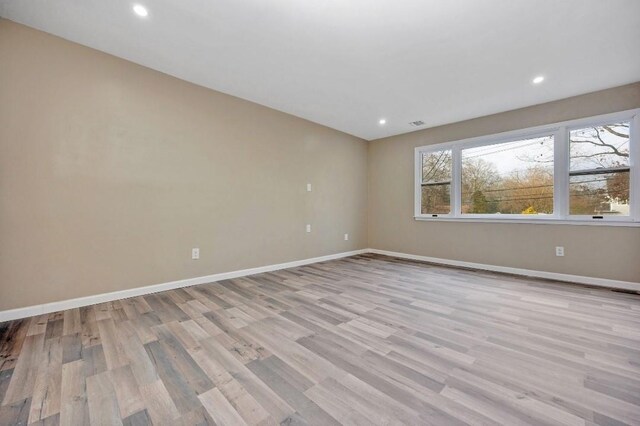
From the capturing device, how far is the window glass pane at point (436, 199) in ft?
15.2

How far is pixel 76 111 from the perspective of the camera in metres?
2.47

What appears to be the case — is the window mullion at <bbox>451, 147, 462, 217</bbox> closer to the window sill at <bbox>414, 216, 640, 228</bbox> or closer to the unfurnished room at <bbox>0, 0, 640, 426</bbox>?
the unfurnished room at <bbox>0, 0, 640, 426</bbox>

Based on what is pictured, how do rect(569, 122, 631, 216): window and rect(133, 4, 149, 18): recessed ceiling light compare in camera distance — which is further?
rect(569, 122, 631, 216): window

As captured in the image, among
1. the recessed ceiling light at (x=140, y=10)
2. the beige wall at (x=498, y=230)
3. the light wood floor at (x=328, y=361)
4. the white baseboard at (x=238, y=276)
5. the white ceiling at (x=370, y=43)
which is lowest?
the light wood floor at (x=328, y=361)

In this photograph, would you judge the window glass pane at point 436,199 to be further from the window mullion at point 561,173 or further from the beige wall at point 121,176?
the beige wall at point 121,176

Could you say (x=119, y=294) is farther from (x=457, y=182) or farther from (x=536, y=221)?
(x=536, y=221)

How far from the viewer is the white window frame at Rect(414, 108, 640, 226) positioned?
3.08m

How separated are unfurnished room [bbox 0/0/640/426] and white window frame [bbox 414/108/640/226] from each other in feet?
0.08

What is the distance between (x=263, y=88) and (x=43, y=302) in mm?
3076

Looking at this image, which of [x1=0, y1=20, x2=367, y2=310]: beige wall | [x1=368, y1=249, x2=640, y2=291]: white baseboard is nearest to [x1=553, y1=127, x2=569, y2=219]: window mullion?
[x1=368, y1=249, x2=640, y2=291]: white baseboard

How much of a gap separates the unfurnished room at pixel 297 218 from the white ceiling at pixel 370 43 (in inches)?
0.9

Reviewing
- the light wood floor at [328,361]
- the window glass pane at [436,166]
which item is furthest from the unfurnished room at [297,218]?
the window glass pane at [436,166]

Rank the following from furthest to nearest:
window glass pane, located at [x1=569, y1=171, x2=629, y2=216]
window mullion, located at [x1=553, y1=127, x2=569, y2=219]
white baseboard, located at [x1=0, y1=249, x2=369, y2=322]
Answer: window mullion, located at [x1=553, y1=127, x2=569, y2=219], window glass pane, located at [x1=569, y1=171, x2=629, y2=216], white baseboard, located at [x1=0, y1=249, x2=369, y2=322]

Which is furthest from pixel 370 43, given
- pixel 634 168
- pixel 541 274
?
pixel 541 274
